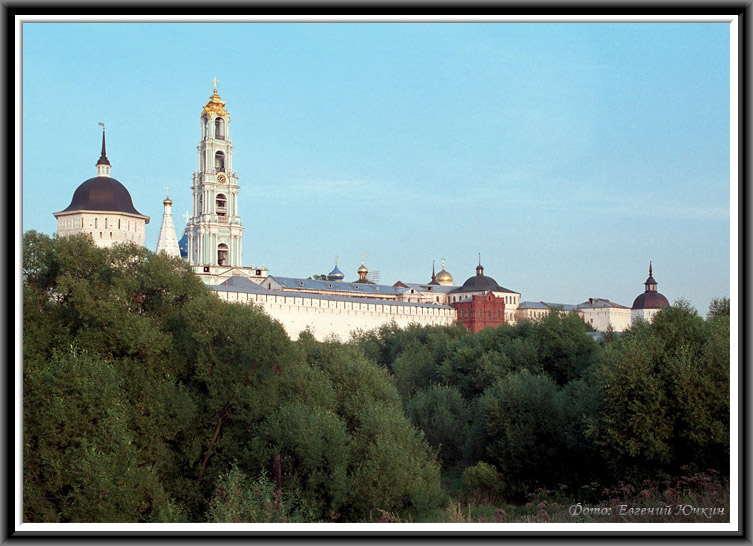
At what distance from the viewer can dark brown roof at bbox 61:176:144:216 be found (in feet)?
194

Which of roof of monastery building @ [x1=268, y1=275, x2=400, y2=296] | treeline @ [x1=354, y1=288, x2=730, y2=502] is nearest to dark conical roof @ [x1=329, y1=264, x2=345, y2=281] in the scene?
roof of monastery building @ [x1=268, y1=275, x2=400, y2=296]

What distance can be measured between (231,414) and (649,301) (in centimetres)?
9182

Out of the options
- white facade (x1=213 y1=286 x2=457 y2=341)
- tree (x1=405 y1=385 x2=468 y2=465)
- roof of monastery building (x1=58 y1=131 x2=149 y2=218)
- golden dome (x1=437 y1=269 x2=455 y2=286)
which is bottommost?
tree (x1=405 y1=385 x2=468 y2=465)

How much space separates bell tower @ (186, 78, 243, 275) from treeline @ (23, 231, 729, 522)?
213 feet

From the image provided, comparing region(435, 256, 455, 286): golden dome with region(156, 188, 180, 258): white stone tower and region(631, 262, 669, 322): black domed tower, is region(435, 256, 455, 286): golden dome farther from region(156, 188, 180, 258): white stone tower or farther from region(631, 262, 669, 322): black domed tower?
region(156, 188, 180, 258): white stone tower

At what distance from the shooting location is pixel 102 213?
193ft

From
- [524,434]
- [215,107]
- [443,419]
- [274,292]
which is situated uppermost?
[215,107]

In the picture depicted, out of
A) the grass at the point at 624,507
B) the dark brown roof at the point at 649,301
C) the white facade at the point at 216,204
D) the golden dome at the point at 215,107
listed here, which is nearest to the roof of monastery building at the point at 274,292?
the white facade at the point at 216,204

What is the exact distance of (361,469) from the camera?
51.1 ft

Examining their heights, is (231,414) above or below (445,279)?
below

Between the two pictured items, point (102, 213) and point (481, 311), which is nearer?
point (102, 213)

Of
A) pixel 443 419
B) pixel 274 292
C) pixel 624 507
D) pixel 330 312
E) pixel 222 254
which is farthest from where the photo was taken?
pixel 222 254

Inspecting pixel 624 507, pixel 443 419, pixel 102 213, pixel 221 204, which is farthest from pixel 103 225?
pixel 624 507

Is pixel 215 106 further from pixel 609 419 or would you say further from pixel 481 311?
pixel 609 419
